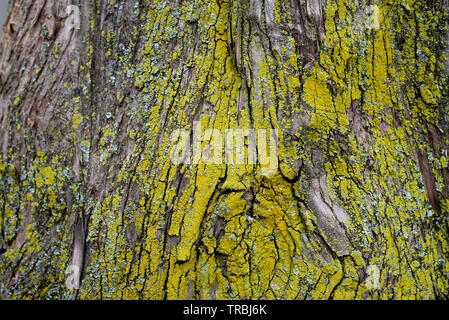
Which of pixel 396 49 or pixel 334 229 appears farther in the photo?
pixel 396 49

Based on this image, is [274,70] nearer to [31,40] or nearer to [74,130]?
[74,130]

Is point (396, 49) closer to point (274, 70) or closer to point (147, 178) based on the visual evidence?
point (274, 70)

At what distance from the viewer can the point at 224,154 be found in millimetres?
1327

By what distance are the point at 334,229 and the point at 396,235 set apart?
0.23m

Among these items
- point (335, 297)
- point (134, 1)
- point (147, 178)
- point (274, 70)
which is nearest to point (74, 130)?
point (147, 178)

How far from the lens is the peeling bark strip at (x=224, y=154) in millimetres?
1303

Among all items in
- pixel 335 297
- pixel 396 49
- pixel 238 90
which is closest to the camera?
pixel 335 297

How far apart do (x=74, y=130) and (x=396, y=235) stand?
1.17m

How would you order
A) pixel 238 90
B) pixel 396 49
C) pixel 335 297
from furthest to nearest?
pixel 396 49
pixel 238 90
pixel 335 297

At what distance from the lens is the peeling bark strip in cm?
130

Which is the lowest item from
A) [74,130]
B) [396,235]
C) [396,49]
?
[396,235]

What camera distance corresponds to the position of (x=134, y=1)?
1470mm

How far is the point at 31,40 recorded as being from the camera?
1.54 meters

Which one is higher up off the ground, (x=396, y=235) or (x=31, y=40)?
(x=31, y=40)
